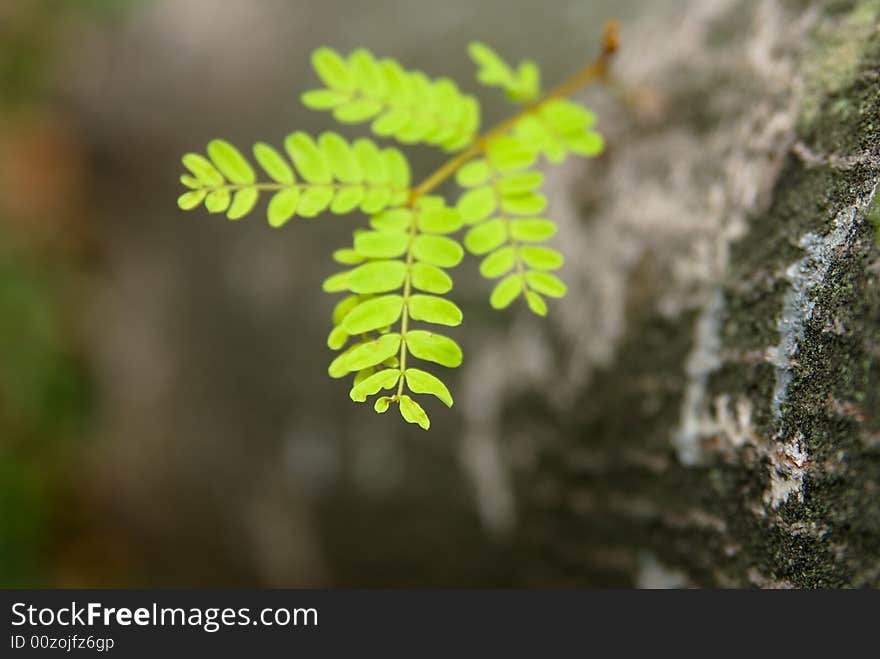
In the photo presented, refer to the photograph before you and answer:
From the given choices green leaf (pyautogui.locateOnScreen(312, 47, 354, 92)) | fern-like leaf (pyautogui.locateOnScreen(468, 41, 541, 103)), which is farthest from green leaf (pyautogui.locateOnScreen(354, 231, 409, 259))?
fern-like leaf (pyautogui.locateOnScreen(468, 41, 541, 103))

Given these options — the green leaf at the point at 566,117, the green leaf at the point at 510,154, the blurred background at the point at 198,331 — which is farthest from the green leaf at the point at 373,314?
the blurred background at the point at 198,331

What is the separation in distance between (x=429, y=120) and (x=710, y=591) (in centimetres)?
90

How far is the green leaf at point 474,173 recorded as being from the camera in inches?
49.3

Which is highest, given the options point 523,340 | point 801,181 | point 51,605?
point 523,340

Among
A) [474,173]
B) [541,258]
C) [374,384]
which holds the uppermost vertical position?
[474,173]

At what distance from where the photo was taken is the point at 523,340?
1727mm

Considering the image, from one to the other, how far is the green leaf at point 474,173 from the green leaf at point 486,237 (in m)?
0.11

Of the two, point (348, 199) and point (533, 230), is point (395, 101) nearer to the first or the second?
point (348, 199)

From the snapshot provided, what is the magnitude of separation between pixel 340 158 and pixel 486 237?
0.26 m

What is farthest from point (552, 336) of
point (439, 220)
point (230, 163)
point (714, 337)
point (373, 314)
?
point (230, 163)

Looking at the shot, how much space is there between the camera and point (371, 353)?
39.5 inches

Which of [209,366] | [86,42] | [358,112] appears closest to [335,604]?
[358,112]

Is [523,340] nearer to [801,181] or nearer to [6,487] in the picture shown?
[801,181]

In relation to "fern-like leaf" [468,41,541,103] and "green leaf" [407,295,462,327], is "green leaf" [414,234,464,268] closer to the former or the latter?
"green leaf" [407,295,462,327]
